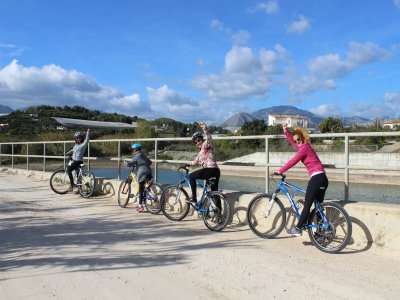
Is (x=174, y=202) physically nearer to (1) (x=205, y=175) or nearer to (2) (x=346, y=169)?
(1) (x=205, y=175)

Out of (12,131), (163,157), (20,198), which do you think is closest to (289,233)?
(163,157)

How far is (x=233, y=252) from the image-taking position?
550 centimetres

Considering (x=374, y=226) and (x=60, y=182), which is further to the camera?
(x=60, y=182)

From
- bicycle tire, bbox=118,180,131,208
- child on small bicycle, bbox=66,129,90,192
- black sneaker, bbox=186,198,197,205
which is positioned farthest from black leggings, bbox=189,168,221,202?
child on small bicycle, bbox=66,129,90,192

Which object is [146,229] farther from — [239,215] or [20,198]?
[20,198]

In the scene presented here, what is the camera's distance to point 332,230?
5539mm

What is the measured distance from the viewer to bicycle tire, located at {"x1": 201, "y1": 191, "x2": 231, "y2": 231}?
6922 millimetres

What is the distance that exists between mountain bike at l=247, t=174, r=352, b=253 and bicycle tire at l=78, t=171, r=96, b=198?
5657 millimetres

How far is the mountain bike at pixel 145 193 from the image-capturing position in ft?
28.4

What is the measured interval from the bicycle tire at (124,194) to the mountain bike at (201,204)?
148 cm

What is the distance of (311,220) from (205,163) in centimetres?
223

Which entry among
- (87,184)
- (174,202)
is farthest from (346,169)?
(87,184)

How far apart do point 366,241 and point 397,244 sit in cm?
40

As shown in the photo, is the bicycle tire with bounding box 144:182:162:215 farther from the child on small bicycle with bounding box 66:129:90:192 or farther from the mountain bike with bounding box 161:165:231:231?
the child on small bicycle with bounding box 66:129:90:192
